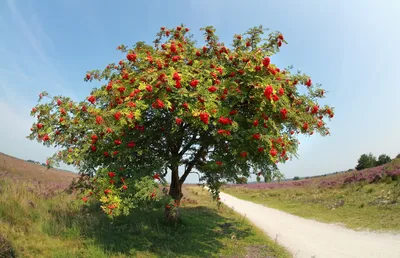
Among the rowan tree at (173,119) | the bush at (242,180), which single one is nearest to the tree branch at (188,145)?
the rowan tree at (173,119)

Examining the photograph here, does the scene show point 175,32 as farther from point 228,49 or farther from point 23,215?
point 23,215

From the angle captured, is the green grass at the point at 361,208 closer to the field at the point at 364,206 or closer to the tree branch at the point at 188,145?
the field at the point at 364,206

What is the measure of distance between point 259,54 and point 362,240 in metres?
7.96

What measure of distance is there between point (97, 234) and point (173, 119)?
4.75 meters

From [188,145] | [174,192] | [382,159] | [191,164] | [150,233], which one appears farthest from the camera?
[382,159]

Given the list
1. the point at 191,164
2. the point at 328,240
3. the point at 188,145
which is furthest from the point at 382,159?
the point at 188,145

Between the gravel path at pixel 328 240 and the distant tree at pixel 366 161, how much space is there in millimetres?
30863

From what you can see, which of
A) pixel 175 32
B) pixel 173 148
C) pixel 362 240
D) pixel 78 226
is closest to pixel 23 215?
pixel 78 226

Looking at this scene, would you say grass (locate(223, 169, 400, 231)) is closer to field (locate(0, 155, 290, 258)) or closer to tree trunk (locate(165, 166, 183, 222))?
field (locate(0, 155, 290, 258))

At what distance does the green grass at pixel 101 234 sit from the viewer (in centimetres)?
791

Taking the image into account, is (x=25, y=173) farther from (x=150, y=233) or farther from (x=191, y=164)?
(x=191, y=164)

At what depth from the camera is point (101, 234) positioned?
30.7ft

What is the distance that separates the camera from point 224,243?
10531mm

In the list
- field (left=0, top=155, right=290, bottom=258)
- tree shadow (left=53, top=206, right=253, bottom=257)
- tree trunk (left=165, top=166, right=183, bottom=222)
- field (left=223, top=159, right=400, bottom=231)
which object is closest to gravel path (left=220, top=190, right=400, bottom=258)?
field (left=0, top=155, right=290, bottom=258)
